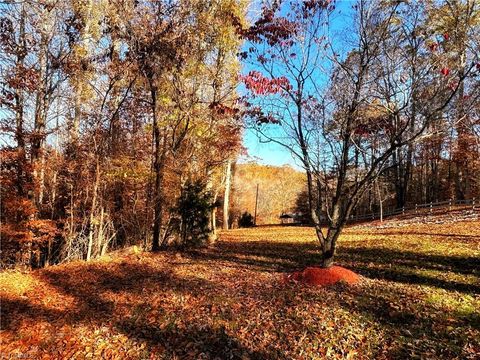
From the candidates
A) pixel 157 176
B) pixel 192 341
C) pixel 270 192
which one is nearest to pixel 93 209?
pixel 157 176

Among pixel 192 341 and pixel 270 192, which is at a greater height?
pixel 270 192

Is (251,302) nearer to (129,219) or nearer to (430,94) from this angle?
(430,94)

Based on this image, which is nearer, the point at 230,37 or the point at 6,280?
the point at 6,280

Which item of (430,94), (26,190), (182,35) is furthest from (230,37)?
(26,190)

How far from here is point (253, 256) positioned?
1081 centimetres

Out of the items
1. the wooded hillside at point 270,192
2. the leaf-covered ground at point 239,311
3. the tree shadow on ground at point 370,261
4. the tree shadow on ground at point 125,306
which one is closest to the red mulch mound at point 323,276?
the leaf-covered ground at point 239,311

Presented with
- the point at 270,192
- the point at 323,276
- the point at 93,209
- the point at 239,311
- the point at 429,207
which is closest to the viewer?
the point at 239,311

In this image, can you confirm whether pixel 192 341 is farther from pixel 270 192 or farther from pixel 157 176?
pixel 270 192

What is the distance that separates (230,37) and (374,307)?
1029 cm

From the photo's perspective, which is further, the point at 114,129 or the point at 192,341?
the point at 114,129

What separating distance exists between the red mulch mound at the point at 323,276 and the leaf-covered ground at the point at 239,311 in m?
0.26

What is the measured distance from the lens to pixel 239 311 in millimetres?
6129

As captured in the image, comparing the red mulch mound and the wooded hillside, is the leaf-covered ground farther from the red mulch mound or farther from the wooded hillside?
the wooded hillside

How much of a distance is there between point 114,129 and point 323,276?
9103 millimetres
